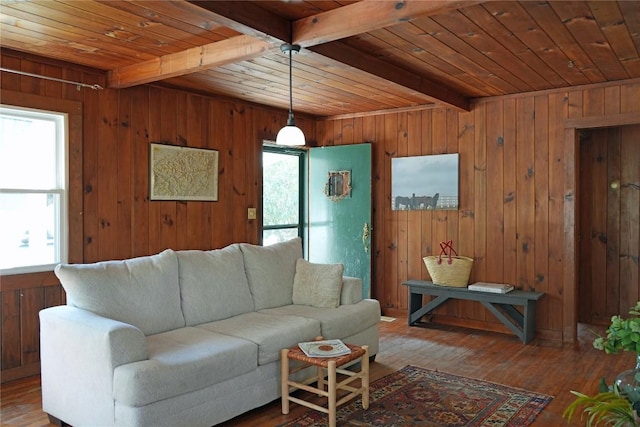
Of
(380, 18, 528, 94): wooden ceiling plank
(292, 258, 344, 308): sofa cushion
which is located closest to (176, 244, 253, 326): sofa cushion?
(292, 258, 344, 308): sofa cushion

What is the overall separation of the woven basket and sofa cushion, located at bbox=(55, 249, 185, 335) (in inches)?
104

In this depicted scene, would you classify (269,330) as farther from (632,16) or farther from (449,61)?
(632,16)

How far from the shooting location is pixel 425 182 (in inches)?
209

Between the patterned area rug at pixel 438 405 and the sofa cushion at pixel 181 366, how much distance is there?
1.64 ft

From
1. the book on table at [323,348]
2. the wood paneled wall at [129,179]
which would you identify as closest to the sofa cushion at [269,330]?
the book on table at [323,348]

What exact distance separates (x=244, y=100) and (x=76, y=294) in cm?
279

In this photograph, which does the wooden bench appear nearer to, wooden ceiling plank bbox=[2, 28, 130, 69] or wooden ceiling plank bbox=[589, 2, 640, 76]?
wooden ceiling plank bbox=[589, 2, 640, 76]

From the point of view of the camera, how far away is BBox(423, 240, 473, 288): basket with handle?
15.9 feet

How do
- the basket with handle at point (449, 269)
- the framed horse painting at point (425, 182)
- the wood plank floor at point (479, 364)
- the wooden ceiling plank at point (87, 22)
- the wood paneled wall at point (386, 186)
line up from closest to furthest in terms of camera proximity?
the wooden ceiling plank at point (87, 22) → the wood plank floor at point (479, 364) → the wood paneled wall at point (386, 186) → the basket with handle at point (449, 269) → the framed horse painting at point (425, 182)

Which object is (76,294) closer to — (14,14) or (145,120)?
(14,14)

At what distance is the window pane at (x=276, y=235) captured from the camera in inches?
223

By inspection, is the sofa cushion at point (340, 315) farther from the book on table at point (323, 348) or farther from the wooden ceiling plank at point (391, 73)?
the wooden ceiling plank at point (391, 73)

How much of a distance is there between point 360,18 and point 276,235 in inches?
138

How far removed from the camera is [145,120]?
4.25m
